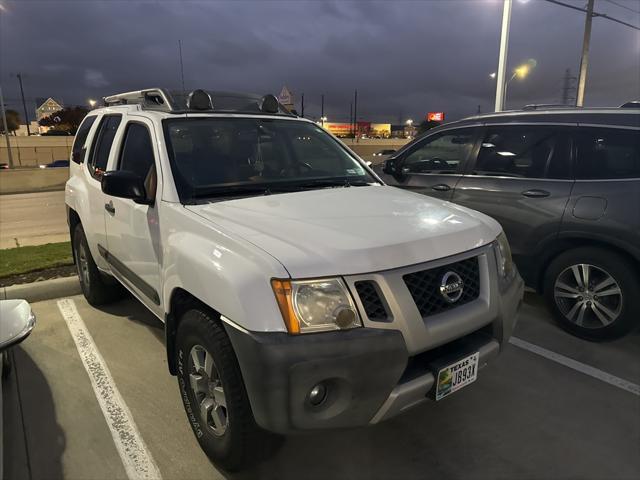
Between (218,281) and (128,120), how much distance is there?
2.13 m

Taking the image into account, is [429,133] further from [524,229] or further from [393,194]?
[393,194]

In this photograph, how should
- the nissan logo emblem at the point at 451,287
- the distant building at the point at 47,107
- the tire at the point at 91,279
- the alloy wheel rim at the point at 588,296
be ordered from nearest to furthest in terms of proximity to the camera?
the nissan logo emblem at the point at 451,287
the alloy wheel rim at the point at 588,296
the tire at the point at 91,279
the distant building at the point at 47,107

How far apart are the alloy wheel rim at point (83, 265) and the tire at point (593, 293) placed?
4.41 metres

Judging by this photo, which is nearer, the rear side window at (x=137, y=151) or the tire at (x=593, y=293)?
the rear side window at (x=137, y=151)

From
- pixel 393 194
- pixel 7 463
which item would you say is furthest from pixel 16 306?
pixel 393 194

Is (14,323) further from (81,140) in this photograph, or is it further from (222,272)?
(81,140)

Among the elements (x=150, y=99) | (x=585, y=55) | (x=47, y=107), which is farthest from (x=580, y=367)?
(x=47, y=107)

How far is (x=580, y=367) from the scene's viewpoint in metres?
3.66

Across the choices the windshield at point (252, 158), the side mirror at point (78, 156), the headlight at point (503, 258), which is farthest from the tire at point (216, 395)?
the side mirror at point (78, 156)

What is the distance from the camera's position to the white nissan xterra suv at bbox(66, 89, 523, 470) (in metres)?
1.99

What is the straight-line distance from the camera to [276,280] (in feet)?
6.51

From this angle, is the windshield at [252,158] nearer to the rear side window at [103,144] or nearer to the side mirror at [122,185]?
the side mirror at [122,185]

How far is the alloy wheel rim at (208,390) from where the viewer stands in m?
2.32

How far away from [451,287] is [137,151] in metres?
2.46
